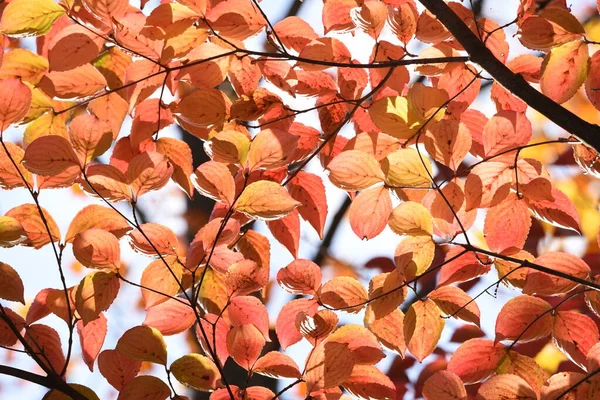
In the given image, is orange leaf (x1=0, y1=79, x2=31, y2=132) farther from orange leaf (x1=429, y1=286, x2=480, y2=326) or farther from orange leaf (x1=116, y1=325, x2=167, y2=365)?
orange leaf (x1=429, y1=286, x2=480, y2=326)

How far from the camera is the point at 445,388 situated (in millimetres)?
888

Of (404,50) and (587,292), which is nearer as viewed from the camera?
(587,292)

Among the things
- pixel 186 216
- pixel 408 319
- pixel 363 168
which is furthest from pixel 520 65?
pixel 186 216

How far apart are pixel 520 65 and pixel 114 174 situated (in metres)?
0.68

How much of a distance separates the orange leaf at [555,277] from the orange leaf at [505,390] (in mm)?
135

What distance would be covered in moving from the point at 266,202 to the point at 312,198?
6.5 inches

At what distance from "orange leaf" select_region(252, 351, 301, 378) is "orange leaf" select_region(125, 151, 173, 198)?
1.07 ft

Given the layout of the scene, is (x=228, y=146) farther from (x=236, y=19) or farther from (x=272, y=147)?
(x=236, y=19)

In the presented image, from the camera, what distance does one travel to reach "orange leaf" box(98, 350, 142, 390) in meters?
0.98

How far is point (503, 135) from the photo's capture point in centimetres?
93

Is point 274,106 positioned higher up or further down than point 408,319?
higher up

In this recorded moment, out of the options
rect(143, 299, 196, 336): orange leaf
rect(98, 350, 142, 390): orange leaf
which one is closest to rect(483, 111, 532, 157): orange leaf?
rect(143, 299, 196, 336): orange leaf

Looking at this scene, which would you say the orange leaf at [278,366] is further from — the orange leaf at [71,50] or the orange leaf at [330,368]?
the orange leaf at [71,50]

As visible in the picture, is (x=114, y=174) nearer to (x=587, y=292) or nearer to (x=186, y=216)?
(x=587, y=292)
